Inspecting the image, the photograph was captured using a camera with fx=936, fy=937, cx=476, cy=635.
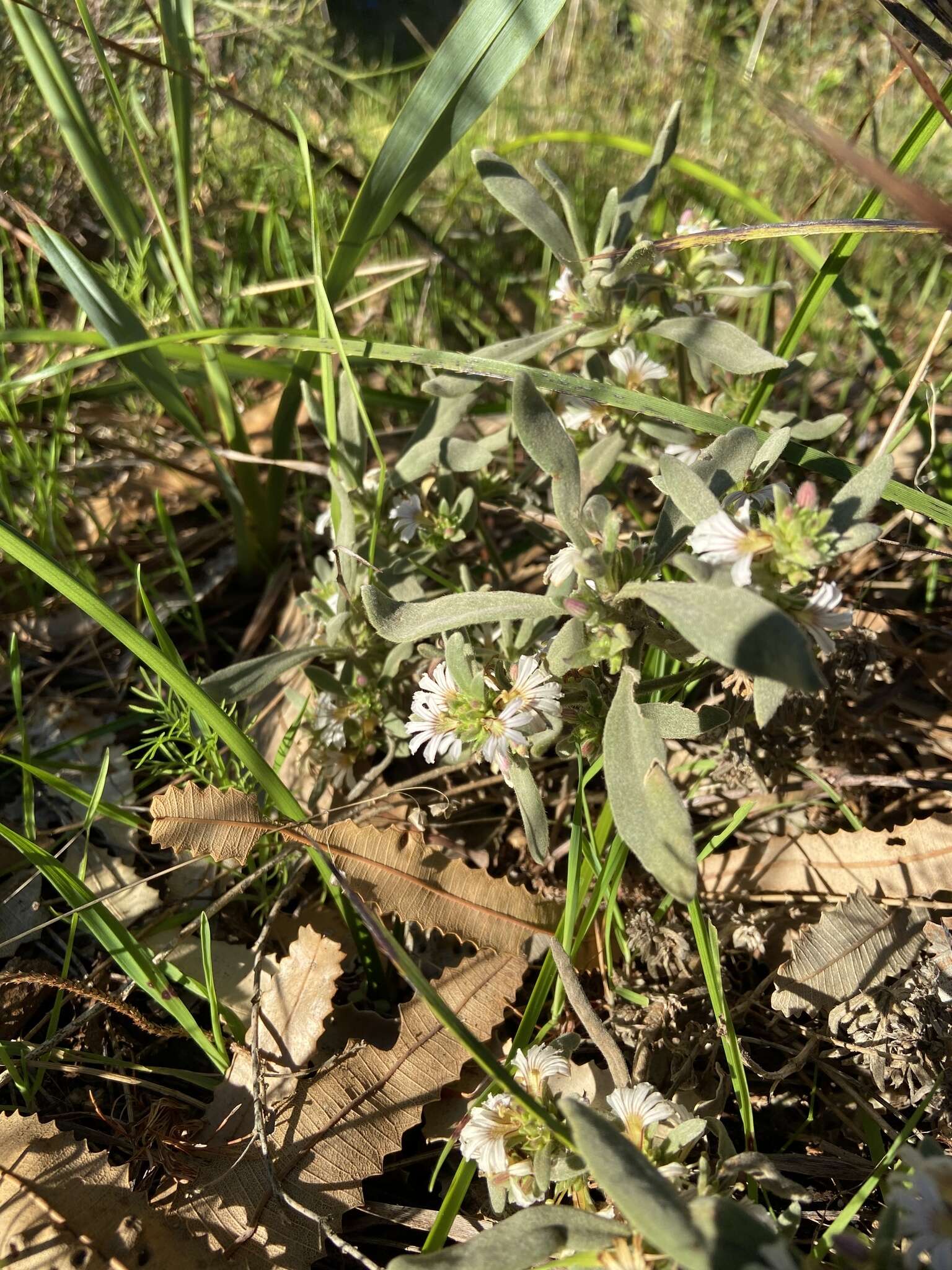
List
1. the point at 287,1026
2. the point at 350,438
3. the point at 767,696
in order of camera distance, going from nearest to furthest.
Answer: the point at 767,696 → the point at 287,1026 → the point at 350,438

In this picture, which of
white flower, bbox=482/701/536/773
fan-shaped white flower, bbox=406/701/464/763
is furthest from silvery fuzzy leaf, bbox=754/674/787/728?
fan-shaped white flower, bbox=406/701/464/763

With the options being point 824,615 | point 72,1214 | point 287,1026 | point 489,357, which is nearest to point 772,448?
point 824,615

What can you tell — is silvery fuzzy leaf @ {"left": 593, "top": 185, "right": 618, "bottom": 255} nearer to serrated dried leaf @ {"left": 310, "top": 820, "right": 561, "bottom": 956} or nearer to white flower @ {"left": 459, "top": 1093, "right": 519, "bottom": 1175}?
serrated dried leaf @ {"left": 310, "top": 820, "right": 561, "bottom": 956}

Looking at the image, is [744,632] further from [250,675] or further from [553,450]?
[250,675]

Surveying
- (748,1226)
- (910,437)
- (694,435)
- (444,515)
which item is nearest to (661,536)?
(694,435)

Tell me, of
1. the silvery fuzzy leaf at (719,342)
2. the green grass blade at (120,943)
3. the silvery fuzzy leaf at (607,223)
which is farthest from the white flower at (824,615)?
the green grass blade at (120,943)
